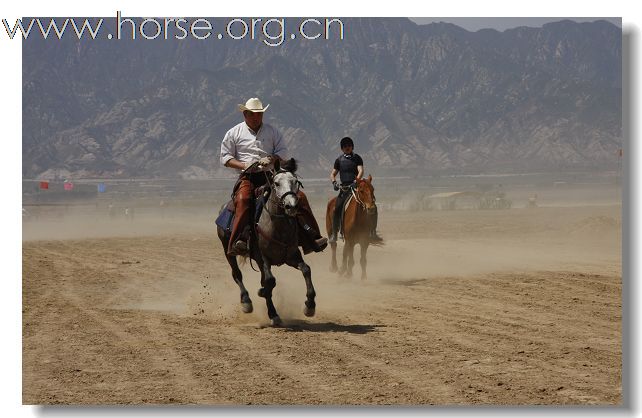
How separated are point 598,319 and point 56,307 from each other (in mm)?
9041

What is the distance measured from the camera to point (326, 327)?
14.5m

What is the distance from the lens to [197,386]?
10656 mm

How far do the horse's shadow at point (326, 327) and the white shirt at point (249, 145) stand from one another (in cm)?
248

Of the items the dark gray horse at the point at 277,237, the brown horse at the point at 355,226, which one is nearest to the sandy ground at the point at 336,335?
the brown horse at the point at 355,226

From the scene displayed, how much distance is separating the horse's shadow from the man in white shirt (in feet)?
3.70

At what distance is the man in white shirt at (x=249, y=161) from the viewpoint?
1439 centimetres

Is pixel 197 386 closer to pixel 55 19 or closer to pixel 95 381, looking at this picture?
Answer: pixel 95 381

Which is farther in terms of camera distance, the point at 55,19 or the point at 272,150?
the point at 272,150

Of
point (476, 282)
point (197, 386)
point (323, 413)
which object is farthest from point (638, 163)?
point (476, 282)

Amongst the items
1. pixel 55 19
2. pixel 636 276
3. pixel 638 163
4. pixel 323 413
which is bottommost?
pixel 323 413

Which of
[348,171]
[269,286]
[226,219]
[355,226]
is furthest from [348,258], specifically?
[269,286]

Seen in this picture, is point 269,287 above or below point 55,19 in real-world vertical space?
below

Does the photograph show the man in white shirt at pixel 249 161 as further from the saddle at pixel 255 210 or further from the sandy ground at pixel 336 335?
the sandy ground at pixel 336 335

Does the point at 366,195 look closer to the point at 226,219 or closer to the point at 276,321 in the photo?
the point at 226,219
